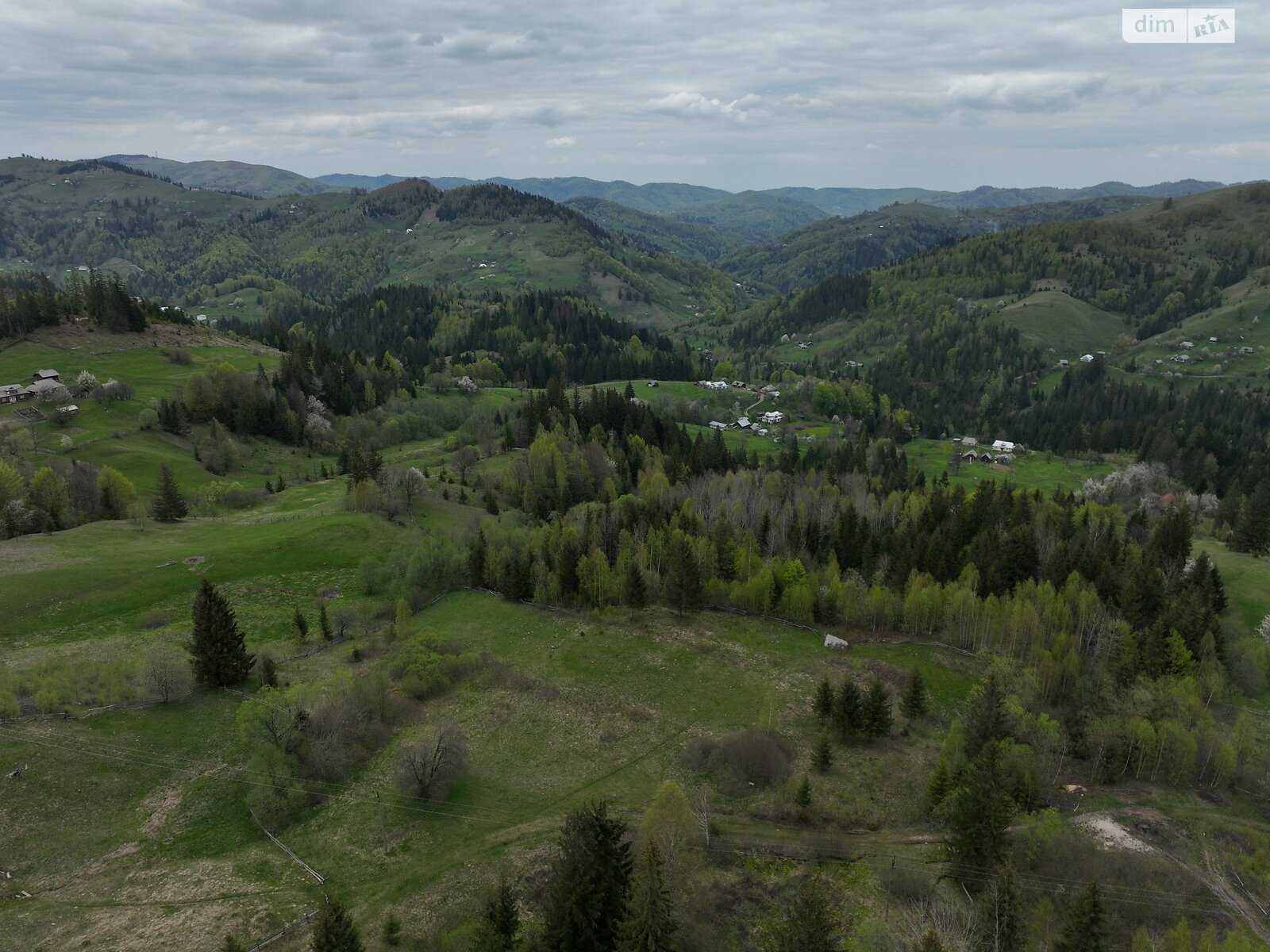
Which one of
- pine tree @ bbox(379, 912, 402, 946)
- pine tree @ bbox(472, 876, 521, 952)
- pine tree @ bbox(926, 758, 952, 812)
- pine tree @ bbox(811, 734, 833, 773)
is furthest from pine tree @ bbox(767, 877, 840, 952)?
pine tree @ bbox(379, 912, 402, 946)

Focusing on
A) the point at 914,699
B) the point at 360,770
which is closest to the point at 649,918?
the point at 360,770

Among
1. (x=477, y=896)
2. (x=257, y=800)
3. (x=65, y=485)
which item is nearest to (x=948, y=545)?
(x=477, y=896)

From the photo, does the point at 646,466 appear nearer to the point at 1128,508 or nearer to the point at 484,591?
the point at 484,591

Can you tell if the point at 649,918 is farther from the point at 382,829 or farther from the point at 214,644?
the point at 214,644

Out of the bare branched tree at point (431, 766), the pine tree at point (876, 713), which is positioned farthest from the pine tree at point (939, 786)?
the bare branched tree at point (431, 766)

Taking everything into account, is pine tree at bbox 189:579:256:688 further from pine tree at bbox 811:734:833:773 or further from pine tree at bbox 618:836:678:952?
pine tree at bbox 811:734:833:773

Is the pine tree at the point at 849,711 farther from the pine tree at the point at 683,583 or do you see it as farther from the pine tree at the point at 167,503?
the pine tree at the point at 167,503
